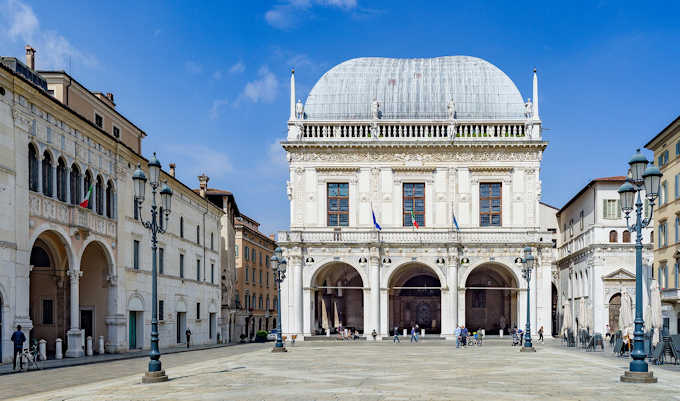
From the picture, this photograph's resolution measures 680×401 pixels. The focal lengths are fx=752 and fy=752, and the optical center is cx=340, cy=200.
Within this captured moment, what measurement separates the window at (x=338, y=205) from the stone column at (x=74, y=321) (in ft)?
85.0

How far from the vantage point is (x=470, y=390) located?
19047 mm

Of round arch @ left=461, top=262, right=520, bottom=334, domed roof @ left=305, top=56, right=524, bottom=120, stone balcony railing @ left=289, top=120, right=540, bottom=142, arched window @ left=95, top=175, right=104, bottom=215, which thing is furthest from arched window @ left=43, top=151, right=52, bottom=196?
round arch @ left=461, top=262, right=520, bottom=334

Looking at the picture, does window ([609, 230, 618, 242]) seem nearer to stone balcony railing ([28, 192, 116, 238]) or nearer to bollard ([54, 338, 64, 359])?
stone balcony railing ([28, 192, 116, 238])

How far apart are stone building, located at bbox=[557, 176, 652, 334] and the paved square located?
27.0m

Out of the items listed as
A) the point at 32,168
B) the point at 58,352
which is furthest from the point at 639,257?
the point at 58,352

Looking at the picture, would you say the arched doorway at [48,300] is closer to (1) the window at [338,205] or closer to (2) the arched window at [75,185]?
(2) the arched window at [75,185]

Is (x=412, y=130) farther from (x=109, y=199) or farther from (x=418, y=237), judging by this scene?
(x=109, y=199)

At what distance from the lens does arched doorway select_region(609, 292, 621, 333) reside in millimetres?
56688

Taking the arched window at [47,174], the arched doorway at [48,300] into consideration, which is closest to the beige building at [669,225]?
the arched doorway at [48,300]

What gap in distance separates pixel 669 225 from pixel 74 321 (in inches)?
1337

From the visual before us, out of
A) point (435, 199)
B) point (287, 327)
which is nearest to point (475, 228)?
point (435, 199)

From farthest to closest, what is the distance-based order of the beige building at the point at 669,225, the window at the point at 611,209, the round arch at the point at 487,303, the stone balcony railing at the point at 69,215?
1. the round arch at the point at 487,303
2. the window at the point at 611,209
3. the beige building at the point at 669,225
4. the stone balcony railing at the point at 69,215

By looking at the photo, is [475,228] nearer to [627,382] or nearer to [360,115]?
[360,115]

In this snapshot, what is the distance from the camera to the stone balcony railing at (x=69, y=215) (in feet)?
103
